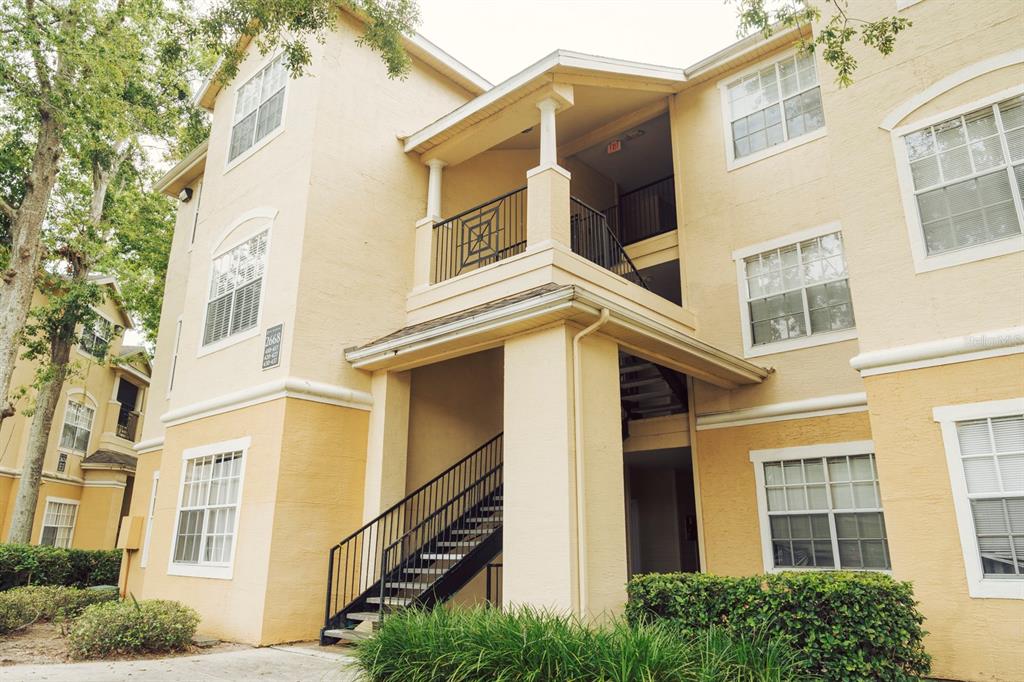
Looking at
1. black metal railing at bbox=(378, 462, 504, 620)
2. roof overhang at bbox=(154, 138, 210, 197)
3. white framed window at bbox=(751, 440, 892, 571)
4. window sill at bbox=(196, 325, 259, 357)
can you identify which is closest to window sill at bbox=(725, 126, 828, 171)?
white framed window at bbox=(751, 440, 892, 571)

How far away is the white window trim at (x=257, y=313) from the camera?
10734mm

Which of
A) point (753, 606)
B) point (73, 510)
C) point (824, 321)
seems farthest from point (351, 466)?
point (73, 510)

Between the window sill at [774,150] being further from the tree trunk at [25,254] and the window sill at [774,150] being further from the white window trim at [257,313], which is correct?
the tree trunk at [25,254]

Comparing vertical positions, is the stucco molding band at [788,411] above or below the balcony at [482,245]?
below

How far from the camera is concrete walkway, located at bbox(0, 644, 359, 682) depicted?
6.61 m

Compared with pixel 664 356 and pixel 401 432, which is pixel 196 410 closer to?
pixel 401 432

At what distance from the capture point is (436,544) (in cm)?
920

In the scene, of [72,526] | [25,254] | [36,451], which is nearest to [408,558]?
[25,254]

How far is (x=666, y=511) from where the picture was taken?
540 inches

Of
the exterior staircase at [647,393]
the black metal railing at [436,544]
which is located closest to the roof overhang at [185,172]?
the black metal railing at [436,544]

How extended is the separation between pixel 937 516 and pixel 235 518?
843cm

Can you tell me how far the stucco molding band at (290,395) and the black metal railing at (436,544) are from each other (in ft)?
6.55

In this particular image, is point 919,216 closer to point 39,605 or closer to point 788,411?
point 788,411

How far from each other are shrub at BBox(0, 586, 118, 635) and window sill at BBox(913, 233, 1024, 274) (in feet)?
39.6
